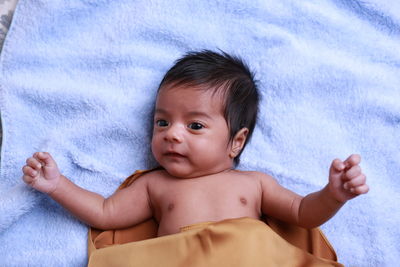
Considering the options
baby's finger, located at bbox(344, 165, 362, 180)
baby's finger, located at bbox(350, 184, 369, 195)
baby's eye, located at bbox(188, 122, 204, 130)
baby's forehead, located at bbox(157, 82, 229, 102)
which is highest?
baby's forehead, located at bbox(157, 82, 229, 102)

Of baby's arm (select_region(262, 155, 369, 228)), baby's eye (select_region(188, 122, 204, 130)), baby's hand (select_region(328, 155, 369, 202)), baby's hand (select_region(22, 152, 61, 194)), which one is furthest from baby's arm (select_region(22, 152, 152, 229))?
baby's hand (select_region(328, 155, 369, 202))

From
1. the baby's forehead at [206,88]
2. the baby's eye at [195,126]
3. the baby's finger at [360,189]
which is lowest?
the baby's eye at [195,126]

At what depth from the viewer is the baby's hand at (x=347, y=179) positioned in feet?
4.12

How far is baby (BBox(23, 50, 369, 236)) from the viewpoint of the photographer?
1419mm

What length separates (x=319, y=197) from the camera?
4.51ft

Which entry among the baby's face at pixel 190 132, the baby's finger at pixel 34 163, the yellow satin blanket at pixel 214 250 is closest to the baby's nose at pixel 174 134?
the baby's face at pixel 190 132

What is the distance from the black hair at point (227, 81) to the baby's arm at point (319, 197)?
0.18 metres

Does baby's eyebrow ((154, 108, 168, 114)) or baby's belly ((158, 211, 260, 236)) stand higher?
baby's eyebrow ((154, 108, 168, 114))

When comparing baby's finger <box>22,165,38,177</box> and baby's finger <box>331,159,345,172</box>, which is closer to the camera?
baby's finger <box>331,159,345,172</box>

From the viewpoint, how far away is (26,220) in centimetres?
148

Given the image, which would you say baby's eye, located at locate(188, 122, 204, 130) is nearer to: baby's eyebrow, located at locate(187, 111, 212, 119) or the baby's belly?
baby's eyebrow, located at locate(187, 111, 212, 119)

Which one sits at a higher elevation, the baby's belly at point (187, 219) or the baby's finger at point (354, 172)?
the baby's finger at point (354, 172)

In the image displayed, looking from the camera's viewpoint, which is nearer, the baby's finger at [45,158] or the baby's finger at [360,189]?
the baby's finger at [360,189]

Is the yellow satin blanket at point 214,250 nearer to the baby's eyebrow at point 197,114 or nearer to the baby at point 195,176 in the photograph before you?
the baby at point 195,176
